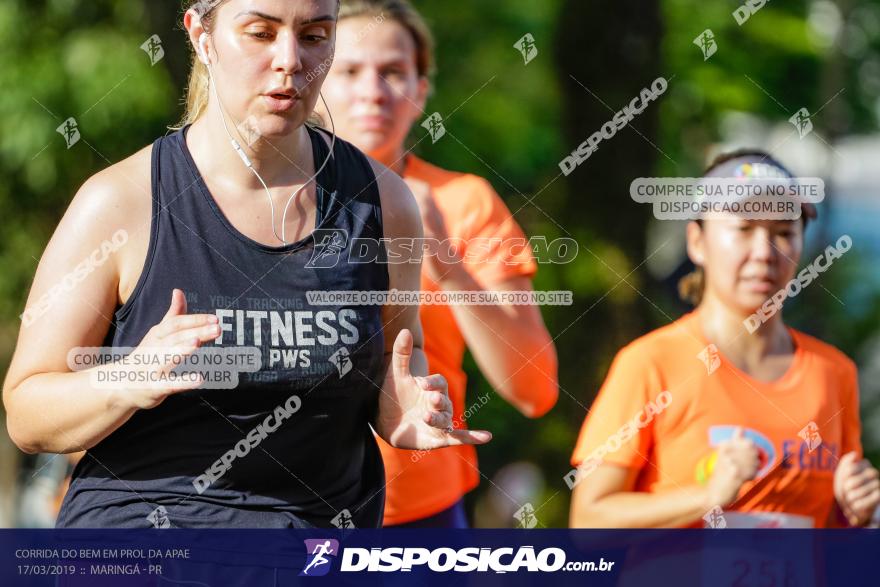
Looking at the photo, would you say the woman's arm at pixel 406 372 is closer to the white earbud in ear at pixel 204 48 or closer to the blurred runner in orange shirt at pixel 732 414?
the white earbud in ear at pixel 204 48

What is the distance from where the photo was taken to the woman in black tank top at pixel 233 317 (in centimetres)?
208

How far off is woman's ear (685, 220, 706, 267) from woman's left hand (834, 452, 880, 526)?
0.68m

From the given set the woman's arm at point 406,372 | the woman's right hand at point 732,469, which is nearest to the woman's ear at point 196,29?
the woman's arm at point 406,372

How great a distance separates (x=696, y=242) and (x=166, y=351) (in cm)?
160

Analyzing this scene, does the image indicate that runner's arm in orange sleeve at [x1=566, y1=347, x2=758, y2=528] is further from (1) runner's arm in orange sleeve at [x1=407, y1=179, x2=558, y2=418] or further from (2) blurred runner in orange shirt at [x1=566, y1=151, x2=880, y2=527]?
(1) runner's arm in orange sleeve at [x1=407, y1=179, x2=558, y2=418]

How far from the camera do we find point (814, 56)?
2979mm

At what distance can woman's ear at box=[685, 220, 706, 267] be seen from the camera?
2926 millimetres

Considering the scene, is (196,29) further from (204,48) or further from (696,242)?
(696,242)

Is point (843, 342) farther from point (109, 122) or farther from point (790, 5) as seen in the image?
point (109, 122)

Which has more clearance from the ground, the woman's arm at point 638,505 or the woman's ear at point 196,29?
the woman's ear at point 196,29

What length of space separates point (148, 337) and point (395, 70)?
3.87 feet

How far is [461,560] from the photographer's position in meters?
2.86

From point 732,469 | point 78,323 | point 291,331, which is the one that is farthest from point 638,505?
point 78,323

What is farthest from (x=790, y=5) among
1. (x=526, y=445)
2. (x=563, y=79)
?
(x=526, y=445)
